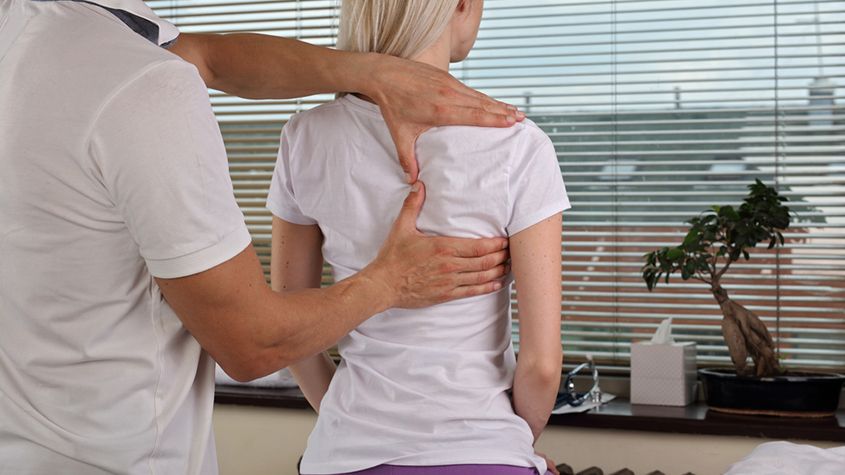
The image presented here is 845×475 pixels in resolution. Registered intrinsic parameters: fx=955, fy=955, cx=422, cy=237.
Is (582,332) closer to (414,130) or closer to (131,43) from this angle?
(414,130)

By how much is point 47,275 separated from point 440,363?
51 cm

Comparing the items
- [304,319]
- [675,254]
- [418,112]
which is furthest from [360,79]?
[675,254]

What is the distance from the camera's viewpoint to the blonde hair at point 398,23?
4.37 ft

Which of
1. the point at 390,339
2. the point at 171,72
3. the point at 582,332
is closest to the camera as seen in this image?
the point at 171,72

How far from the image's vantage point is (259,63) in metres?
1.36

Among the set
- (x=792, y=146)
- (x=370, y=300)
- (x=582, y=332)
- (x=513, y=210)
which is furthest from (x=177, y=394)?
(x=792, y=146)

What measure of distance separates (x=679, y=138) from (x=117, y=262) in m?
2.21

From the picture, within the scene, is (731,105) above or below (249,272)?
above

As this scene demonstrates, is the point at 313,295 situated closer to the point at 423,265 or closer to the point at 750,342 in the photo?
the point at 423,265

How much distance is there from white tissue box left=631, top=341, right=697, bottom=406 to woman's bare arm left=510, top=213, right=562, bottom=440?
4.21 ft

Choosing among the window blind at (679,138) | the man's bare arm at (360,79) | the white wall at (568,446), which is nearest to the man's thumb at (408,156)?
the man's bare arm at (360,79)

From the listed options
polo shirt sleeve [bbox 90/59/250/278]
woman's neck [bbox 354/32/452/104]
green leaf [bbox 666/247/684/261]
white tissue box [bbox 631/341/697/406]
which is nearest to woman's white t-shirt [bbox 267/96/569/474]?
woman's neck [bbox 354/32/452/104]

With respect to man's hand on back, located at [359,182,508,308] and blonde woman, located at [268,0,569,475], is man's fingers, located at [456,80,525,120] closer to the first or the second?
blonde woman, located at [268,0,569,475]

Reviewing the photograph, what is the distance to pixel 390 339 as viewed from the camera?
1.30m
